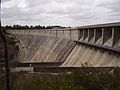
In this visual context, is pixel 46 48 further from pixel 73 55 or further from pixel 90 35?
pixel 90 35

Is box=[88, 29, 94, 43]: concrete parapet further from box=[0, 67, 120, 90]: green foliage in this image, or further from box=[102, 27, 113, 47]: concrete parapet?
box=[0, 67, 120, 90]: green foliage

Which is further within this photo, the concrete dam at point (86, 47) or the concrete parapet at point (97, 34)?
the concrete parapet at point (97, 34)

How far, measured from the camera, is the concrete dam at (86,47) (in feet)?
82.9

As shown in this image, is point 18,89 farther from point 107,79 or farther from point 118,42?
point 118,42

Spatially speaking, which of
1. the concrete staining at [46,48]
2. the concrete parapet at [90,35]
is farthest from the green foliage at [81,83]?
the concrete staining at [46,48]

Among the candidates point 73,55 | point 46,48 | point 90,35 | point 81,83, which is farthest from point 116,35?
point 46,48

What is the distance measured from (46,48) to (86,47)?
21.6m

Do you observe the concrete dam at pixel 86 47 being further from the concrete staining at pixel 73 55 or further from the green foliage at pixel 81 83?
the green foliage at pixel 81 83

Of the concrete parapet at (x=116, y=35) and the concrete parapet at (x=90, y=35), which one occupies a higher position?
the concrete parapet at (x=116, y=35)

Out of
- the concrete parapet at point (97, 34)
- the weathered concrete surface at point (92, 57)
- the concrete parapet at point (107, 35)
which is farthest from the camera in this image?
the concrete parapet at point (107, 35)

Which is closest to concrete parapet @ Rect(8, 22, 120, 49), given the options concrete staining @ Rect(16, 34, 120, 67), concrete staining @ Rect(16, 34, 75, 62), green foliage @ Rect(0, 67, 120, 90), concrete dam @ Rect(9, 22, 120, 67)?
concrete dam @ Rect(9, 22, 120, 67)

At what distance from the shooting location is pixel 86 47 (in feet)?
115

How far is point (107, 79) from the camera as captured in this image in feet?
35.2

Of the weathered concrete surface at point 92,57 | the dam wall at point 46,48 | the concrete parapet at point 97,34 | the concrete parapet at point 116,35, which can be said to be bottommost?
the dam wall at point 46,48
